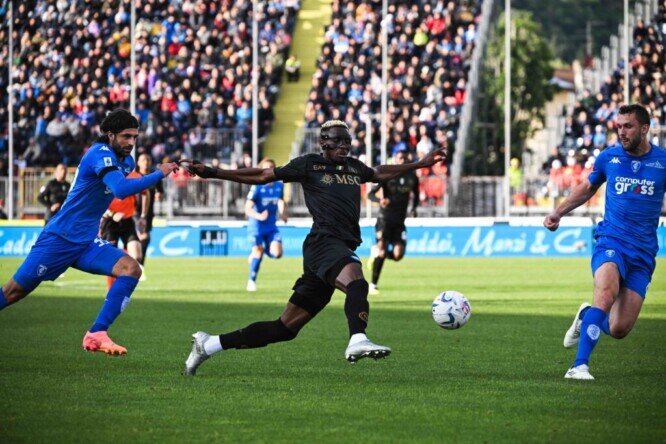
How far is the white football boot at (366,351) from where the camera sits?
373 inches

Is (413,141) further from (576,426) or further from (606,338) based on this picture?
(576,426)

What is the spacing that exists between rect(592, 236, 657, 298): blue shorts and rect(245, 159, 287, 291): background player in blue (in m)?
12.9

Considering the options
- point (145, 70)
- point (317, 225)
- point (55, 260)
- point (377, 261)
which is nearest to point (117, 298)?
point (55, 260)

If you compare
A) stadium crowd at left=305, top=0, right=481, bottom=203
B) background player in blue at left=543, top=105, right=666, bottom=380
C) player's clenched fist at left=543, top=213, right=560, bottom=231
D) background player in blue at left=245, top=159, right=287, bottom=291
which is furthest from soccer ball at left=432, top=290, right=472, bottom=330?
stadium crowd at left=305, top=0, right=481, bottom=203

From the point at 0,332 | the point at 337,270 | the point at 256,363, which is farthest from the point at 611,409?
the point at 0,332

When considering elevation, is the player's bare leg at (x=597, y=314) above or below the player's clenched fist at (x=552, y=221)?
below

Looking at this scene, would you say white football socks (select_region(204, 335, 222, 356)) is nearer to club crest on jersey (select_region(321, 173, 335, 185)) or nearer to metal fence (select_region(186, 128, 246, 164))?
club crest on jersey (select_region(321, 173, 335, 185))

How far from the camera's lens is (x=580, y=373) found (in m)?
10.4

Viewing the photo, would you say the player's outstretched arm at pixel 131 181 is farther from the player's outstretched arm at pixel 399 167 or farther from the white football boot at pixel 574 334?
the white football boot at pixel 574 334

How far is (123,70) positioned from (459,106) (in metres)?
11.7

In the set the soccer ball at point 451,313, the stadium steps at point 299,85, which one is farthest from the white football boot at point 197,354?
the stadium steps at point 299,85

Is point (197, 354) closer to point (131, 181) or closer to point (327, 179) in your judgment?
point (131, 181)

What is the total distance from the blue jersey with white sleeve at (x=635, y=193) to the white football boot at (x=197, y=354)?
11.3ft

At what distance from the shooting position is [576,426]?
8141mm
